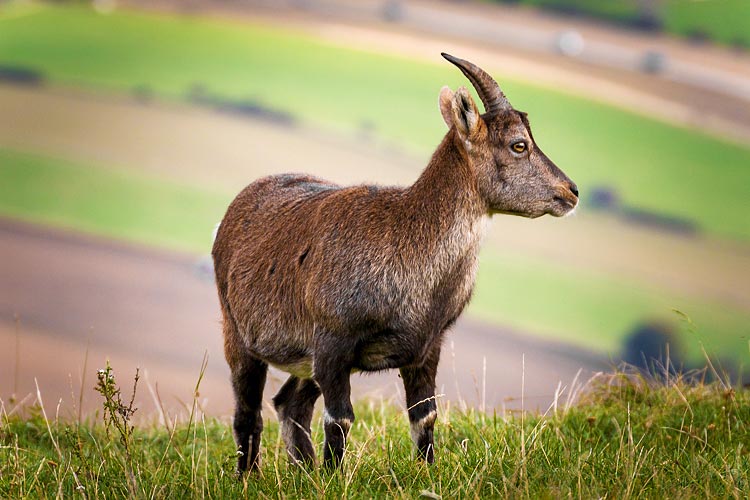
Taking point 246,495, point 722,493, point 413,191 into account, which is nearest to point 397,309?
point 413,191

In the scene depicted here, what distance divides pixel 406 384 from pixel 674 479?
169 centimetres

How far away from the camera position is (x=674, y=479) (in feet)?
19.0

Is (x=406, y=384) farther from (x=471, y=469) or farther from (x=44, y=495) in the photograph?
(x=44, y=495)

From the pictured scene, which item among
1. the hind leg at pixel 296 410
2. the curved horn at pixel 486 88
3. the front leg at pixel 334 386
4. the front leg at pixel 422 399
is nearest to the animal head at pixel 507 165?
the curved horn at pixel 486 88

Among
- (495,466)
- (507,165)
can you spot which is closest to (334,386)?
(495,466)

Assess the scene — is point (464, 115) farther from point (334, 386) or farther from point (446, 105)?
point (334, 386)

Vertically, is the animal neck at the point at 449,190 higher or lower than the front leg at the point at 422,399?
higher

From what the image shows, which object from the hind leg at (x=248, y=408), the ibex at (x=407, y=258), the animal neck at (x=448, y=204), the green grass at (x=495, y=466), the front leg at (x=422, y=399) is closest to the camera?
the green grass at (x=495, y=466)

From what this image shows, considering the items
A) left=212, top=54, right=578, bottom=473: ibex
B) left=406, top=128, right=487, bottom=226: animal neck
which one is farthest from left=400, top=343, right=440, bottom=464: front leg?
left=406, top=128, right=487, bottom=226: animal neck

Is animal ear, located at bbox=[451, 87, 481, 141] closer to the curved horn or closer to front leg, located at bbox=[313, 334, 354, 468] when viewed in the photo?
the curved horn

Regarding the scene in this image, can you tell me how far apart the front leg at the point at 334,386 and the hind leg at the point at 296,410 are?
1180 millimetres

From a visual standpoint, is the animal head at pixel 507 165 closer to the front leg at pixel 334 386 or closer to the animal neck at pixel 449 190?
the animal neck at pixel 449 190

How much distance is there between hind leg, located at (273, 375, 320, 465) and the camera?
7.59 metres

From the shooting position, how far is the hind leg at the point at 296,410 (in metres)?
7.59
